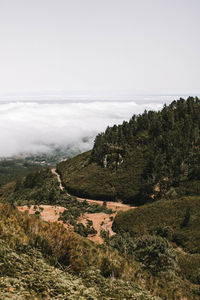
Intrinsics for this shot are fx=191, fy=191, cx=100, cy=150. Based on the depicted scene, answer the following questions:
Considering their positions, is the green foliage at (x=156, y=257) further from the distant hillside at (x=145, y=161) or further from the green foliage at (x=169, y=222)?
the distant hillside at (x=145, y=161)

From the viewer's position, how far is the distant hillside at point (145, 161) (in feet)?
233

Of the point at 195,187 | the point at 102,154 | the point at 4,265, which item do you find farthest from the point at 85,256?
the point at 102,154

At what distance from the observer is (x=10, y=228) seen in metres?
8.66

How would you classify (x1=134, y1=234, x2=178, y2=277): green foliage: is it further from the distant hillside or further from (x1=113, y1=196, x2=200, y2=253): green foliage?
the distant hillside

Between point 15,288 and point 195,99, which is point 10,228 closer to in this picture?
point 15,288

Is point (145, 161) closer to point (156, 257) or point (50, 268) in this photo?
point (156, 257)

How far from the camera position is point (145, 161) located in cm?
8312

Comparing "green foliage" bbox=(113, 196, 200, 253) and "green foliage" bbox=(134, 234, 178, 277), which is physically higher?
"green foliage" bbox=(134, 234, 178, 277)

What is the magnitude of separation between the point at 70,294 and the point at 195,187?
66.4 meters

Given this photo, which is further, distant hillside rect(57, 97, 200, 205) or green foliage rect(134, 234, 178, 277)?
distant hillside rect(57, 97, 200, 205)

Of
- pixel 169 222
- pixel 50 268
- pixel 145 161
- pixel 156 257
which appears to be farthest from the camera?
pixel 145 161

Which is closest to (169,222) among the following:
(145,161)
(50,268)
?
(145,161)

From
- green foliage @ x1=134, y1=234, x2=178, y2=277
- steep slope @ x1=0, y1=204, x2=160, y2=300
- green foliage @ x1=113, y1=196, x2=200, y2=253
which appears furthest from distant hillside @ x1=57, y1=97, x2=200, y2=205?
steep slope @ x1=0, y1=204, x2=160, y2=300

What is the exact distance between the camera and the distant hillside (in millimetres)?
70875
